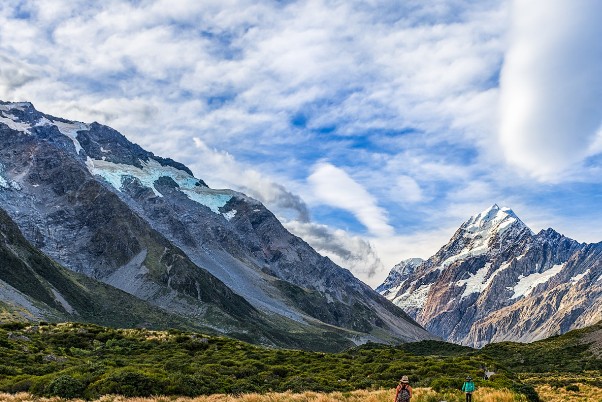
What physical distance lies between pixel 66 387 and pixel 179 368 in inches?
503

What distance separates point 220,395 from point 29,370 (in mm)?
17077

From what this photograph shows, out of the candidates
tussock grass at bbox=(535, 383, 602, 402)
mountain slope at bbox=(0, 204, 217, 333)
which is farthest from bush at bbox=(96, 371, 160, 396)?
mountain slope at bbox=(0, 204, 217, 333)

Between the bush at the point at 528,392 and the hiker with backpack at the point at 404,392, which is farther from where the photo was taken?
the bush at the point at 528,392

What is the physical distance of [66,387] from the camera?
92.5ft

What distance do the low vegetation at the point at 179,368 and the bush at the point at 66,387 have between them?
0.19 feet

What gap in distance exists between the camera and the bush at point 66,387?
1087 inches

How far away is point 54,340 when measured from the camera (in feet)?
169

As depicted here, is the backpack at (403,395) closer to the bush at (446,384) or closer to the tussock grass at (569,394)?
the bush at (446,384)

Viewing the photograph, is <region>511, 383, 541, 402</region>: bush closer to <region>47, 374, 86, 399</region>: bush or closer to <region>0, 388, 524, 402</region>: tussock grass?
<region>0, 388, 524, 402</region>: tussock grass

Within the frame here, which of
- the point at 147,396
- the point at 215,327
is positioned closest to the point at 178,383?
the point at 147,396

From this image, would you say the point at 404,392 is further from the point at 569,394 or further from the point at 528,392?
the point at 569,394

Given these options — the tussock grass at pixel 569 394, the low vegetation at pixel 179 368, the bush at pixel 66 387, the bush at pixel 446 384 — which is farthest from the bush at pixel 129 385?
the tussock grass at pixel 569 394

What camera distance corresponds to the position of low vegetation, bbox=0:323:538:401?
96.7 ft

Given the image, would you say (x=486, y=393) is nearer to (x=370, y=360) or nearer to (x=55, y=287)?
(x=370, y=360)
